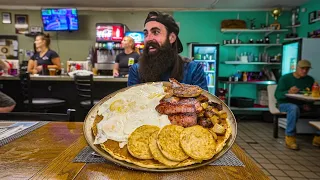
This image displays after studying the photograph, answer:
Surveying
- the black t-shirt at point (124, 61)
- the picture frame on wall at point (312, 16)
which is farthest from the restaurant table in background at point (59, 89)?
the picture frame on wall at point (312, 16)

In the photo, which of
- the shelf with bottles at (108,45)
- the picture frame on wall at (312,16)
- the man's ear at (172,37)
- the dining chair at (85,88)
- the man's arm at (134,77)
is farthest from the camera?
the shelf with bottles at (108,45)

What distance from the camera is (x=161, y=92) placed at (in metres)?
0.98

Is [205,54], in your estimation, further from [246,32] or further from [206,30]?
[246,32]

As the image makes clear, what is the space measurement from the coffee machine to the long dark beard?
471 centimetres

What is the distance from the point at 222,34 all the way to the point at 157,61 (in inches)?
212

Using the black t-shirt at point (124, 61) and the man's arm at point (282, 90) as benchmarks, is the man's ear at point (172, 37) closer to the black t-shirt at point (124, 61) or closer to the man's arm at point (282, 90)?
the black t-shirt at point (124, 61)

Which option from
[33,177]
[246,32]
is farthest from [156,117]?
[246,32]

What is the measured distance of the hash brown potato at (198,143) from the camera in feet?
2.49

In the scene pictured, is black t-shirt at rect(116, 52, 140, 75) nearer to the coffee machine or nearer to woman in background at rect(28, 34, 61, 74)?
woman in background at rect(28, 34, 61, 74)

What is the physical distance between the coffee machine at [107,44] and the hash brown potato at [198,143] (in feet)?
19.5

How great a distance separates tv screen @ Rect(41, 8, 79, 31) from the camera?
6.37 meters

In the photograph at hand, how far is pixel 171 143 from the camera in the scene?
78cm

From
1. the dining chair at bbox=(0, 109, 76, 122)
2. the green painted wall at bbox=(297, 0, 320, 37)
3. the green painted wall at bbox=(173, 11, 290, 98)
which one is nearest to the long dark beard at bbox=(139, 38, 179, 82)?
the dining chair at bbox=(0, 109, 76, 122)

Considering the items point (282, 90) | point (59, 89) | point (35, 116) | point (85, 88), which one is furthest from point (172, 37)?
point (282, 90)
